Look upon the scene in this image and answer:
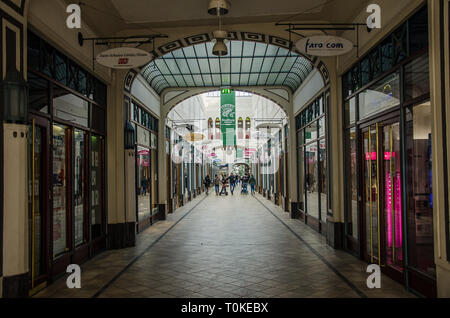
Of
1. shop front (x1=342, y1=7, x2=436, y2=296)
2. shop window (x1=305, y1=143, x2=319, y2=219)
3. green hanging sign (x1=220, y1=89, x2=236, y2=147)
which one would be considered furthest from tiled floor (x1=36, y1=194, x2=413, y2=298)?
green hanging sign (x1=220, y1=89, x2=236, y2=147)

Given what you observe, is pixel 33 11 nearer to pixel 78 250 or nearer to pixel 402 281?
pixel 78 250

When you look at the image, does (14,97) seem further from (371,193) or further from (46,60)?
(371,193)

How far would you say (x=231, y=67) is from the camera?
11016 millimetres

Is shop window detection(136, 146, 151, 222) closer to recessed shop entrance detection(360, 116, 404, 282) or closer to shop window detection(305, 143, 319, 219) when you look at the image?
shop window detection(305, 143, 319, 219)

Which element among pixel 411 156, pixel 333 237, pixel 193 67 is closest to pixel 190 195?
pixel 193 67

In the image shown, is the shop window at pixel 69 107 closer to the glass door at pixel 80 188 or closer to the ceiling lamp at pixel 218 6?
the glass door at pixel 80 188

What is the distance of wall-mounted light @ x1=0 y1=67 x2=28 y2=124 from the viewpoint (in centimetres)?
391

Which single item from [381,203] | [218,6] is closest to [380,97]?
[381,203]

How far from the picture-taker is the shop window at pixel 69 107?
230 inches

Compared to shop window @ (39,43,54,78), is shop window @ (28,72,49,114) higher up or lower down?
lower down

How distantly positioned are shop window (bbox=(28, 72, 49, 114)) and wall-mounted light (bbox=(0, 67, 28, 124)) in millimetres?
992

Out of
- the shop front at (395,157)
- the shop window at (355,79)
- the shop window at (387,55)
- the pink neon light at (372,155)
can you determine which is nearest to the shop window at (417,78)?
the shop front at (395,157)

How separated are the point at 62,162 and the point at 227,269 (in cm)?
309

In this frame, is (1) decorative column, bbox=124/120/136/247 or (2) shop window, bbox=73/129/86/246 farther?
(1) decorative column, bbox=124/120/136/247
